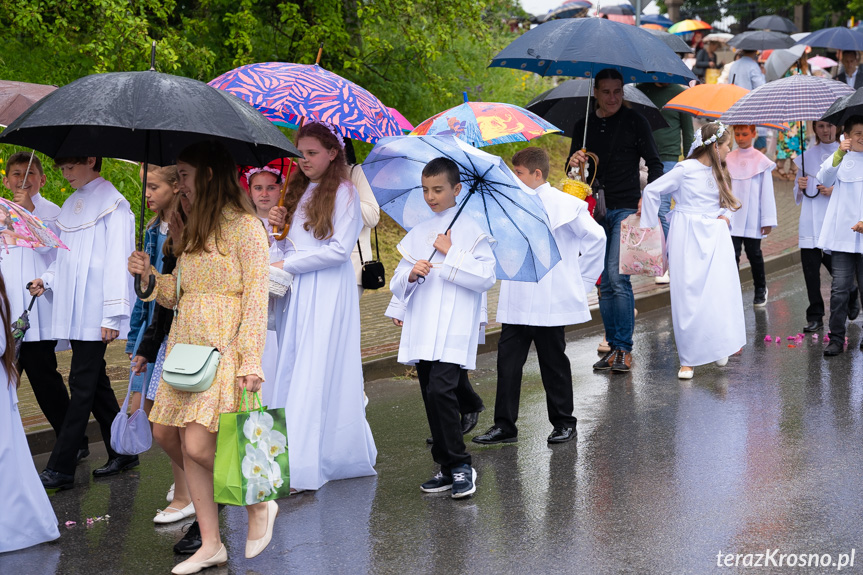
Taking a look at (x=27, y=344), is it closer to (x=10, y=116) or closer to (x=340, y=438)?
(x=10, y=116)

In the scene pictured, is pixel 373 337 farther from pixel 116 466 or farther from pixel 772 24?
pixel 772 24

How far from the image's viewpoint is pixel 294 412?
6.19 metres

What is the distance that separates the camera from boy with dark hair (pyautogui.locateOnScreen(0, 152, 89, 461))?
6.50 metres

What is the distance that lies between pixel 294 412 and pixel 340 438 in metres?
0.35

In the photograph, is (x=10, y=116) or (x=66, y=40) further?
(x=66, y=40)

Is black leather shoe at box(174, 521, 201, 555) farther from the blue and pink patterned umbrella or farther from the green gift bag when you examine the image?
the blue and pink patterned umbrella

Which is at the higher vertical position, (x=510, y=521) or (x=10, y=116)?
(x=10, y=116)

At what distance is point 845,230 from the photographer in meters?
9.49

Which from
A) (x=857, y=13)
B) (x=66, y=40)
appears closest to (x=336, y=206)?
(x=66, y=40)

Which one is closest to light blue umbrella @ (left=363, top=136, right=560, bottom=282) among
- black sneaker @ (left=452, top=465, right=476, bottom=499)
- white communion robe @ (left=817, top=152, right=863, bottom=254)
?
black sneaker @ (left=452, top=465, right=476, bottom=499)

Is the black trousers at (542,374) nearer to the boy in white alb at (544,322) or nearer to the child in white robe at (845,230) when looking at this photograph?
the boy in white alb at (544,322)

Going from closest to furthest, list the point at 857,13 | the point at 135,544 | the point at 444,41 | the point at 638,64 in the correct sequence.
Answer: the point at 135,544 → the point at 638,64 → the point at 444,41 → the point at 857,13

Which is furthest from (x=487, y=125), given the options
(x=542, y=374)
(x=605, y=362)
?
(x=605, y=362)

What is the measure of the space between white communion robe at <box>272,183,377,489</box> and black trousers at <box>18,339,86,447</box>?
1.42 meters
